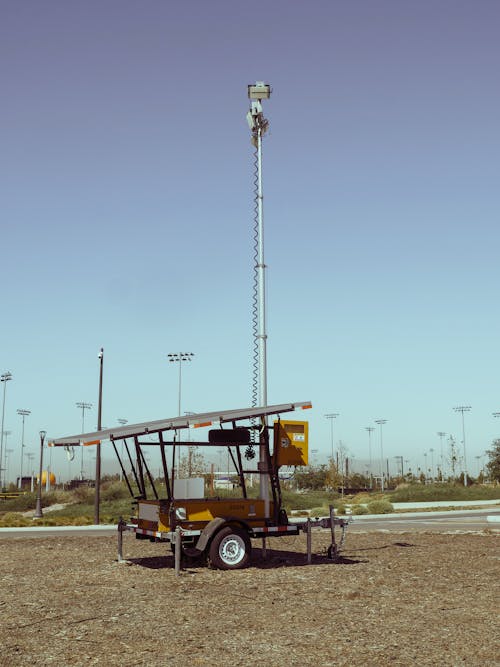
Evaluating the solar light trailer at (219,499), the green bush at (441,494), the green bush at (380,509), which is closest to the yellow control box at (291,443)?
the solar light trailer at (219,499)

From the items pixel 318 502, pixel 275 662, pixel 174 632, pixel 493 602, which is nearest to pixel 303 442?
pixel 493 602

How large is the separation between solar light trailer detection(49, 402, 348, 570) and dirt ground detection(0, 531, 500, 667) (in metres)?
0.67

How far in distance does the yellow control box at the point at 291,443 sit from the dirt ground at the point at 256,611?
7.49 feet

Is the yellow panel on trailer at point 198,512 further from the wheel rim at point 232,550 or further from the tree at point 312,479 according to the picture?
the tree at point 312,479

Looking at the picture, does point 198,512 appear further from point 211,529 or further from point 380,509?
point 380,509

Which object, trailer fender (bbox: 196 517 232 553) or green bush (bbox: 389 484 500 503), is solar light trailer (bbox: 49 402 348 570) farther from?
green bush (bbox: 389 484 500 503)

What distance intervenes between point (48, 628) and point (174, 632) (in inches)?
67.1

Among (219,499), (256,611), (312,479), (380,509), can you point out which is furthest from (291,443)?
(312,479)

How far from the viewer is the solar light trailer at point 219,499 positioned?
15.2 meters

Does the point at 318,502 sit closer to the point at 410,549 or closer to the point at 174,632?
the point at 410,549

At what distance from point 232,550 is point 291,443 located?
2655mm

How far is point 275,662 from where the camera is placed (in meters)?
8.04

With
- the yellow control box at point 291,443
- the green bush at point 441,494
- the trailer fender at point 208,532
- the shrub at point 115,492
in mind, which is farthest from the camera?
the shrub at point 115,492

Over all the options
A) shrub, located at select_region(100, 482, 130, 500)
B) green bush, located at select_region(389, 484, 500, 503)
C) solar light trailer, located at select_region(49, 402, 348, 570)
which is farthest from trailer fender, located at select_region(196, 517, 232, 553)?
green bush, located at select_region(389, 484, 500, 503)
